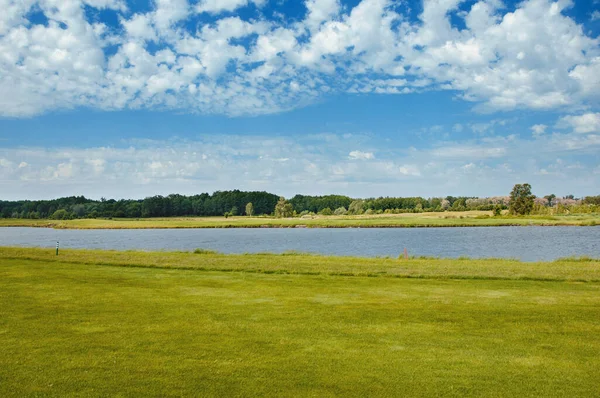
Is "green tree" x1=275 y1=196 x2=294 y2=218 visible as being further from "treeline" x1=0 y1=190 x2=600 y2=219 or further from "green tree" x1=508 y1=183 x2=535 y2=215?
"green tree" x1=508 y1=183 x2=535 y2=215

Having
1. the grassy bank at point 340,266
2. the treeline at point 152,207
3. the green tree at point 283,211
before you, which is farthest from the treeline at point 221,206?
the grassy bank at point 340,266

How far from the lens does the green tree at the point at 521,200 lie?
374 feet

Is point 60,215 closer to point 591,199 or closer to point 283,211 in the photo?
point 283,211

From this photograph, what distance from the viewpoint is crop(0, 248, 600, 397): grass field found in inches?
250

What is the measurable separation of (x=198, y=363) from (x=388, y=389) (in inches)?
118

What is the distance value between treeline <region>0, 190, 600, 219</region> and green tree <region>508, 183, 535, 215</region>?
27.1 m

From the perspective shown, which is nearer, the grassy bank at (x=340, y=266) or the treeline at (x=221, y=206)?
the grassy bank at (x=340, y=266)

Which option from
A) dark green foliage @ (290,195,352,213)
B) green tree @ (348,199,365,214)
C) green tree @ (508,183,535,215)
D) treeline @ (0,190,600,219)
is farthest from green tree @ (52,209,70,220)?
green tree @ (508,183,535,215)

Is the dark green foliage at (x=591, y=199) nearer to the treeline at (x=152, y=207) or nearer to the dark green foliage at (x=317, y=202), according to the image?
the dark green foliage at (x=317, y=202)

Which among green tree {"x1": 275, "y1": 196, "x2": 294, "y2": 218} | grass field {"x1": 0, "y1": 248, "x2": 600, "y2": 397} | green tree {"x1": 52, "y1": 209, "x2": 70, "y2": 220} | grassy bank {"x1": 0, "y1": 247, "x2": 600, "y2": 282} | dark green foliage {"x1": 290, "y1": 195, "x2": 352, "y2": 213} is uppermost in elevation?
dark green foliage {"x1": 290, "y1": 195, "x2": 352, "y2": 213}

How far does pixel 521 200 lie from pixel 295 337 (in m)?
120

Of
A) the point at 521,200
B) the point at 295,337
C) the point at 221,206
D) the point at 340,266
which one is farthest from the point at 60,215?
the point at 295,337

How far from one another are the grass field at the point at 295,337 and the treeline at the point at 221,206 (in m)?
132

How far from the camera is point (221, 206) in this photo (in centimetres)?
16962
